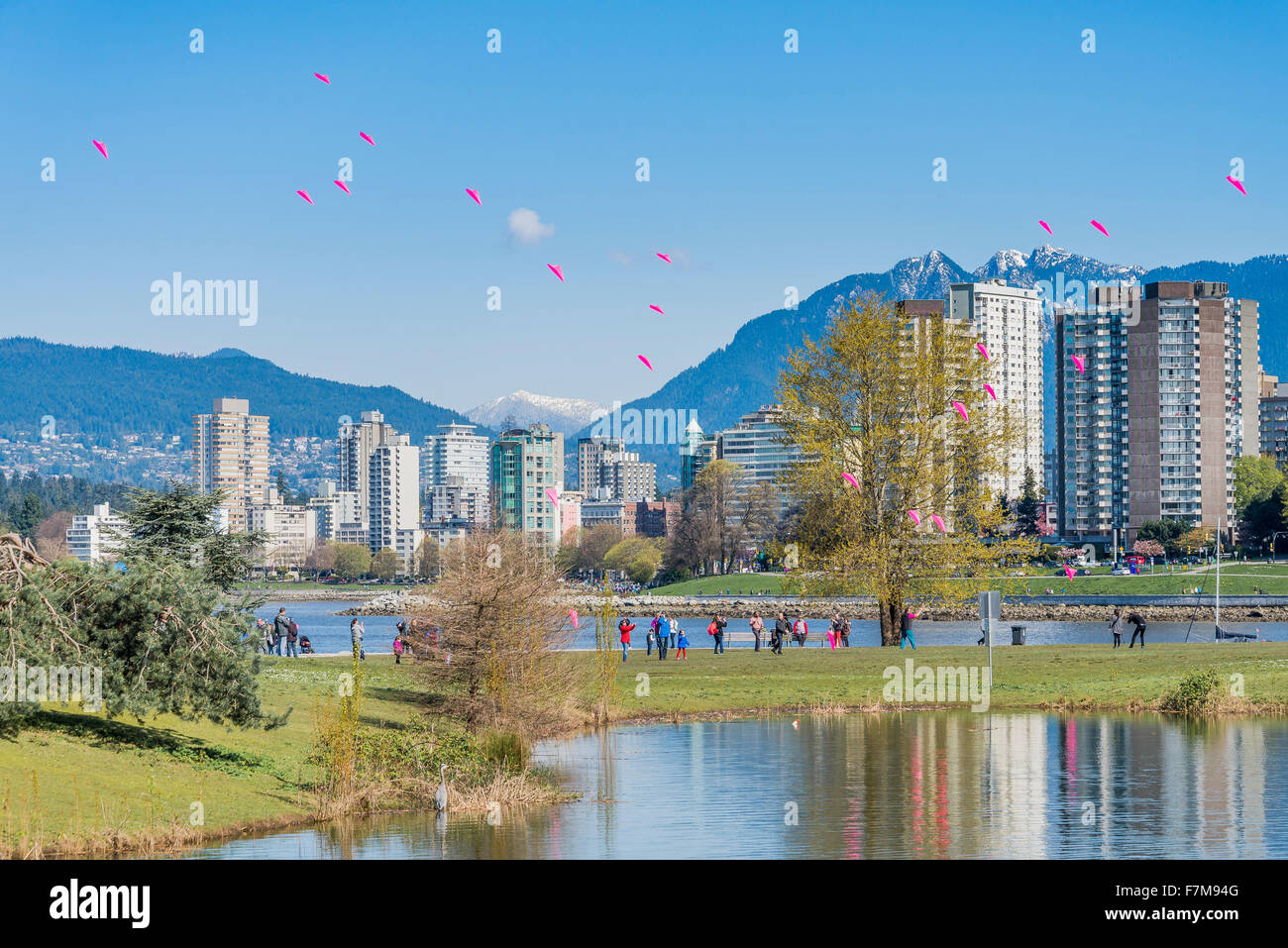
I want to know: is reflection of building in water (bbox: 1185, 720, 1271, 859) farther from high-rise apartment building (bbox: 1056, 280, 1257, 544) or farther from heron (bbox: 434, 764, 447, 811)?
high-rise apartment building (bbox: 1056, 280, 1257, 544)

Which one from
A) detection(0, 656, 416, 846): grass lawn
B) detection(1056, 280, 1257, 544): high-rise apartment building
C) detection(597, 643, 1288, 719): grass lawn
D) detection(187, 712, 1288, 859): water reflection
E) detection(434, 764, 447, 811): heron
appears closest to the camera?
detection(187, 712, 1288, 859): water reflection

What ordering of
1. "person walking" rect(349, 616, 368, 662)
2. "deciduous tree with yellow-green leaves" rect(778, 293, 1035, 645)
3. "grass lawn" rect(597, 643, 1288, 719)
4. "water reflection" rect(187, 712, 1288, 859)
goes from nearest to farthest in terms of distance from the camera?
"water reflection" rect(187, 712, 1288, 859) → "person walking" rect(349, 616, 368, 662) → "grass lawn" rect(597, 643, 1288, 719) → "deciduous tree with yellow-green leaves" rect(778, 293, 1035, 645)

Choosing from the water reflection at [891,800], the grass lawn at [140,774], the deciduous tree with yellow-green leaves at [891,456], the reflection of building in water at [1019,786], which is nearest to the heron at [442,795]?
the water reflection at [891,800]

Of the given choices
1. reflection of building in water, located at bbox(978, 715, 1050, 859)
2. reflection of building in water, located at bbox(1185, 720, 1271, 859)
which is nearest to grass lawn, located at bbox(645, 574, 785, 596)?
reflection of building in water, located at bbox(978, 715, 1050, 859)

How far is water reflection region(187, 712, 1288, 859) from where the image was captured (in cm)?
2003

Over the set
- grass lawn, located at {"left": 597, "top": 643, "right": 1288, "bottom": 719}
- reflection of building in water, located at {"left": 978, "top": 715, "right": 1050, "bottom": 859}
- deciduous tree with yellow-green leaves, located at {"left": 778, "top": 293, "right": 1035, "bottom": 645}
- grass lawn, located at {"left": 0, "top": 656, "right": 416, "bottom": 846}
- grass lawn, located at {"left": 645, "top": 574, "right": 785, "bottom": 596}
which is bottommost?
grass lawn, located at {"left": 645, "top": 574, "right": 785, "bottom": 596}

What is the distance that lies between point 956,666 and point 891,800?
67.1 feet

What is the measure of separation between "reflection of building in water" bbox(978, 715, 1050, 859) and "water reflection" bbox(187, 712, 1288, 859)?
6cm

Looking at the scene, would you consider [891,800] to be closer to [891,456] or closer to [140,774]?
[140,774]

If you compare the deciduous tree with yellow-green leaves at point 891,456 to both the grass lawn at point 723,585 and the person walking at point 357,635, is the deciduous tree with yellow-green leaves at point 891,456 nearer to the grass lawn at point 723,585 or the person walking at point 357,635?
the person walking at point 357,635

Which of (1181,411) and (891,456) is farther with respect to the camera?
(1181,411)

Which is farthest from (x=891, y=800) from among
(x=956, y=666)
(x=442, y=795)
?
(x=956, y=666)

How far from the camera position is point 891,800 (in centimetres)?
2362
